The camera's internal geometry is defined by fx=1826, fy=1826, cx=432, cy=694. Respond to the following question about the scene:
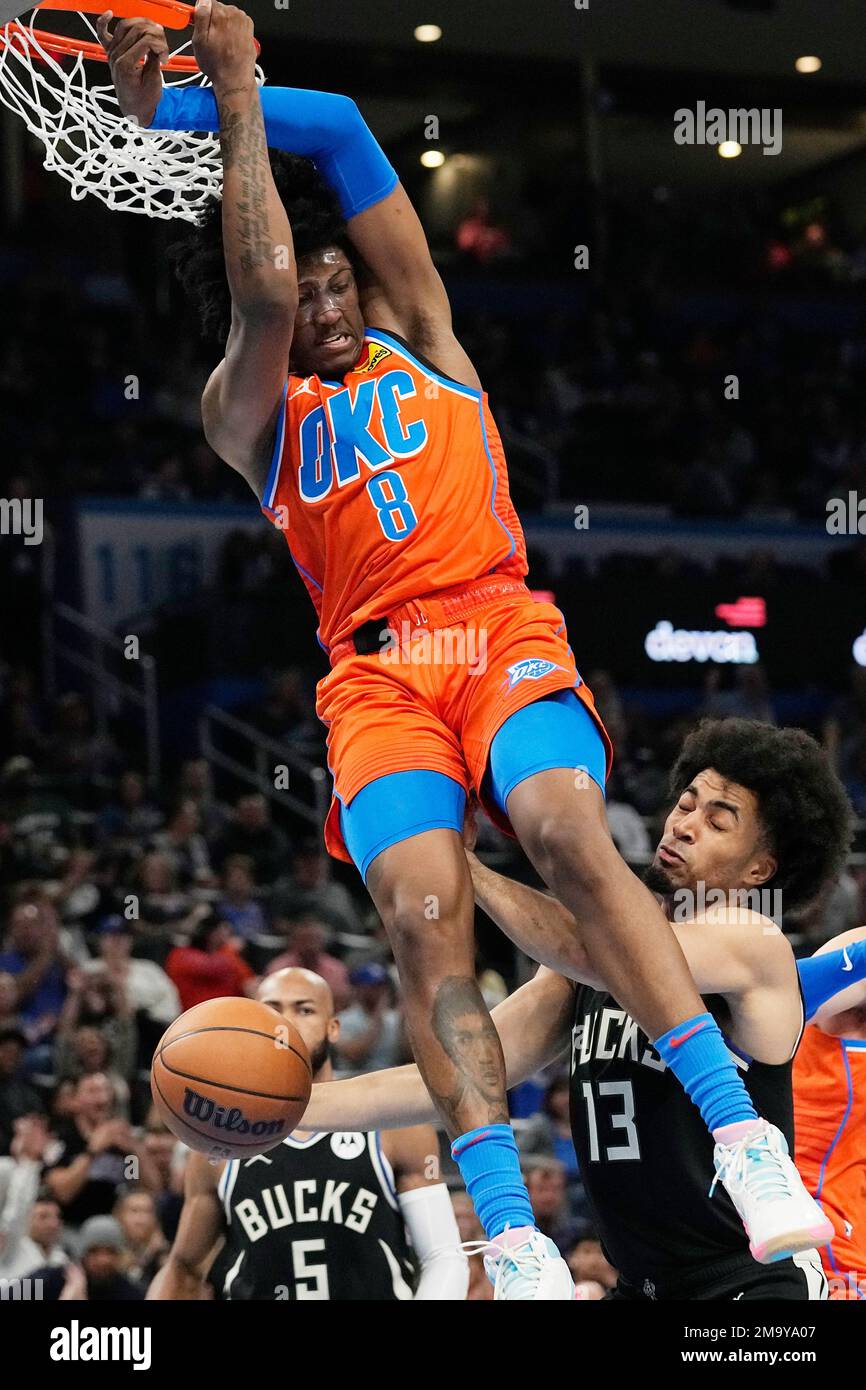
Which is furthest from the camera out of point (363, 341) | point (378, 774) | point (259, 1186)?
point (259, 1186)

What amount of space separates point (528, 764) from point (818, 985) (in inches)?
47.0

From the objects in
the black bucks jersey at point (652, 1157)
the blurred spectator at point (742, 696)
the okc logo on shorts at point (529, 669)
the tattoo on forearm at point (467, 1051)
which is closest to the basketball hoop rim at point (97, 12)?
the okc logo on shorts at point (529, 669)

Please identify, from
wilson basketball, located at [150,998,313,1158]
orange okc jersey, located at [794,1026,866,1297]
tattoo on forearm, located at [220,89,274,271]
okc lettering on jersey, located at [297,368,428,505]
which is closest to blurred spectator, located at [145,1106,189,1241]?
orange okc jersey, located at [794,1026,866,1297]

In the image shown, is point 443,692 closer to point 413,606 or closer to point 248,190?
point 413,606

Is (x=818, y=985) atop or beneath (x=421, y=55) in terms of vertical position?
beneath

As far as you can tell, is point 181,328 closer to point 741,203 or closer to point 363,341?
point 741,203

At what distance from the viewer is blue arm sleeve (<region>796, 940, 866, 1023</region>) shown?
4.43m

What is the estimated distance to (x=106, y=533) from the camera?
13.5m

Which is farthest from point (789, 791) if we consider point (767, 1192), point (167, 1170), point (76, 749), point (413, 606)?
point (76, 749)

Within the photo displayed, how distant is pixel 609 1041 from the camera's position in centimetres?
413

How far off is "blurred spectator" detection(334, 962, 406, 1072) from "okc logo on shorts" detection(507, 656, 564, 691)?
5788 millimetres

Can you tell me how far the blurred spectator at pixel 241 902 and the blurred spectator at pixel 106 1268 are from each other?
256 centimetres

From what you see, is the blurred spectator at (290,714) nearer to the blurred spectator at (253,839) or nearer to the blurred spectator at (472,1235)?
the blurred spectator at (253,839)

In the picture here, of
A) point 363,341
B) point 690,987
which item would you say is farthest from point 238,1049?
point 363,341
